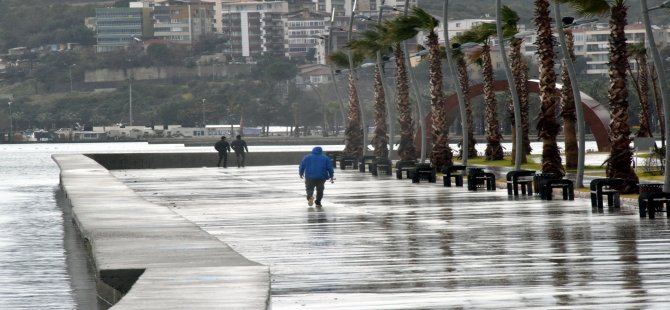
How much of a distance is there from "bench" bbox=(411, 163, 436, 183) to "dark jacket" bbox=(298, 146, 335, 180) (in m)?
15.2

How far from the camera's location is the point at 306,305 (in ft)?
49.8

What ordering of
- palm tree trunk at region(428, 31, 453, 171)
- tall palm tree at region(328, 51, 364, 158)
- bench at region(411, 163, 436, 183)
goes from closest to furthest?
bench at region(411, 163, 436, 183)
palm tree trunk at region(428, 31, 453, 171)
tall palm tree at region(328, 51, 364, 158)

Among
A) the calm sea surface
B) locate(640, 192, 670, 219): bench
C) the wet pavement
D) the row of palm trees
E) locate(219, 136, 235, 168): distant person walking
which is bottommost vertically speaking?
the calm sea surface

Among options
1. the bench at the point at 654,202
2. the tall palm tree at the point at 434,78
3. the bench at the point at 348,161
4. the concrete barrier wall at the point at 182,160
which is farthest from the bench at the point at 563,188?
the concrete barrier wall at the point at 182,160

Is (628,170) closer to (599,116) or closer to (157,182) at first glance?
(157,182)

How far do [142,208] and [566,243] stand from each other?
37.4ft

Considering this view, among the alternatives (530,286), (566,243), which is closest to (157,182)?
(566,243)

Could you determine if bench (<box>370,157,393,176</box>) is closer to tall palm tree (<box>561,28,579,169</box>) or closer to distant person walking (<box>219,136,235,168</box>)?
tall palm tree (<box>561,28,579,169</box>)

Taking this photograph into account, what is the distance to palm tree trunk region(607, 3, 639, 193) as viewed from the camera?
3481 cm

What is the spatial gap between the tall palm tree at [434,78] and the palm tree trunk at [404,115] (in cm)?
722

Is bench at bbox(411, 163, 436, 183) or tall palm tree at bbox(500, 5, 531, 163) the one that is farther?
tall palm tree at bbox(500, 5, 531, 163)

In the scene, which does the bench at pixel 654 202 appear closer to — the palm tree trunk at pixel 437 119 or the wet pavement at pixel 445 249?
the wet pavement at pixel 445 249

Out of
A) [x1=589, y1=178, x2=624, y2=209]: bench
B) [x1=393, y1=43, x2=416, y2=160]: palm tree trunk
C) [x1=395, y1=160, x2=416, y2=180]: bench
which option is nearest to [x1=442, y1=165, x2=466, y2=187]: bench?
[x1=395, y1=160, x2=416, y2=180]: bench

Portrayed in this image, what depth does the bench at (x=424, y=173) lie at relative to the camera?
48781mm
